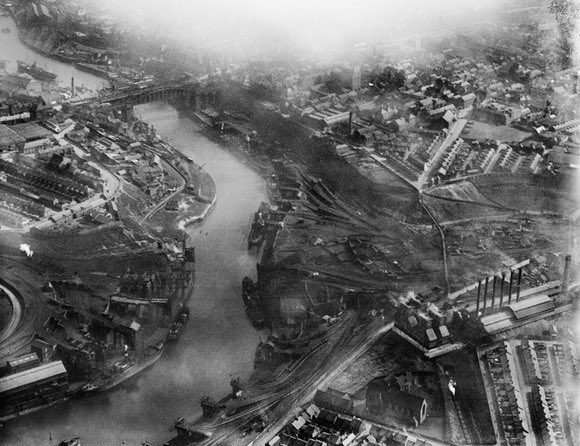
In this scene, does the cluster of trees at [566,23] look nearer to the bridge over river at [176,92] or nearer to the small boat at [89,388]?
the bridge over river at [176,92]

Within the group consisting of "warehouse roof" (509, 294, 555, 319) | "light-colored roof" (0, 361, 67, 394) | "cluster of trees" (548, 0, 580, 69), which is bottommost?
"light-colored roof" (0, 361, 67, 394)

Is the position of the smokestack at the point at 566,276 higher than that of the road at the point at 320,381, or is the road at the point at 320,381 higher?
the smokestack at the point at 566,276

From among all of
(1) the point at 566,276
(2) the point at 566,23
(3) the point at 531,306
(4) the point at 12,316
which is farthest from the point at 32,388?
(2) the point at 566,23

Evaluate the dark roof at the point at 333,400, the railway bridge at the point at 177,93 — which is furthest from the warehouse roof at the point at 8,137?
the dark roof at the point at 333,400

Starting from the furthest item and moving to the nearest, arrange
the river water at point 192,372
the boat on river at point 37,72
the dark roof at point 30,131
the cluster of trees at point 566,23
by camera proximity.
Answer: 1. the boat on river at point 37,72
2. the cluster of trees at point 566,23
3. the dark roof at point 30,131
4. the river water at point 192,372

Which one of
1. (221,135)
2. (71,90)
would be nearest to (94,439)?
(221,135)

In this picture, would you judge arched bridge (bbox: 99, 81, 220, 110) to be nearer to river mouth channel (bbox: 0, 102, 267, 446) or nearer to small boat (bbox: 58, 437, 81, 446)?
river mouth channel (bbox: 0, 102, 267, 446)

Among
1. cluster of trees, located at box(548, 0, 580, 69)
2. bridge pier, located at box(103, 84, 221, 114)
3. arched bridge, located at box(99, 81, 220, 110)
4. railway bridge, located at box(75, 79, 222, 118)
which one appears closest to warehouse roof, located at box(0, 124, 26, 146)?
railway bridge, located at box(75, 79, 222, 118)
